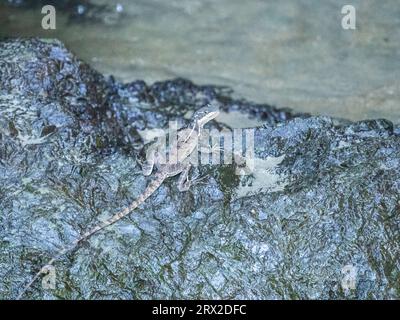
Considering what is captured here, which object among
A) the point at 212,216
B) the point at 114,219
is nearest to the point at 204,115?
the point at 212,216

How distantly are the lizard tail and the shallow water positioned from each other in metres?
3.22

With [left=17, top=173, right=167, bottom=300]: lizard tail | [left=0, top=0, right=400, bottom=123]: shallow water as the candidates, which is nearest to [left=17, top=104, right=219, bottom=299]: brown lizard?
[left=17, top=173, right=167, bottom=300]: lizard tail

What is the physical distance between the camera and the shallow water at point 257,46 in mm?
7547

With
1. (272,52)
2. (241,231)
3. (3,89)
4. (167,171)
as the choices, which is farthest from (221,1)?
(241,231)

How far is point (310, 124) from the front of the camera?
194 inches

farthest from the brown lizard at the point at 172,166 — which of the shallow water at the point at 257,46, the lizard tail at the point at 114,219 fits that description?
the shallow water at the point at 257,46

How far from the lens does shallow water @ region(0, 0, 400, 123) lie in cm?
755

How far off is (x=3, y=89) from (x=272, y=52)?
3936 millimetres

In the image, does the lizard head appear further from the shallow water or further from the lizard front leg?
the shallow water

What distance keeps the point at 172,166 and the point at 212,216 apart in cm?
61

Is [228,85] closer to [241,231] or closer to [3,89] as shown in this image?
[3,89]

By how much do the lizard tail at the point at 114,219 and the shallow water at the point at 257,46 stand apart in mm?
3220

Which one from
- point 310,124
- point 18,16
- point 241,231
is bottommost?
point 241,231

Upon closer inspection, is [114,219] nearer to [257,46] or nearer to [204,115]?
[204,115]
